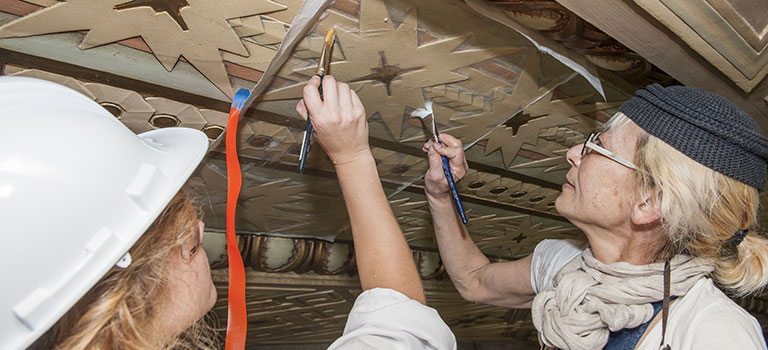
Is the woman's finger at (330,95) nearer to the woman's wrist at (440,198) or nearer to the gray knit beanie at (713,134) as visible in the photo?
the woman's wrist at (440,198)

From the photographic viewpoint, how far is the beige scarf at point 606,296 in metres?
1.32

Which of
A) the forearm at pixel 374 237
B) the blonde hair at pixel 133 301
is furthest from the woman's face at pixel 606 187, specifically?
the blonde hair at pixel 133 301

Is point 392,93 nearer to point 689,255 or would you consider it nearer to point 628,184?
point 628,184

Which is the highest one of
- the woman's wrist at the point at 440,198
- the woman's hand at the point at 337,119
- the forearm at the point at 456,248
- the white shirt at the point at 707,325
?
the woman's hand at the point at 337,119

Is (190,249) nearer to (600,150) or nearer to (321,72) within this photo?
(321,72)

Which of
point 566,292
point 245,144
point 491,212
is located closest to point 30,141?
point 245,144

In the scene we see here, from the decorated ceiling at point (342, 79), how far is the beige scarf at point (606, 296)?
532 mm

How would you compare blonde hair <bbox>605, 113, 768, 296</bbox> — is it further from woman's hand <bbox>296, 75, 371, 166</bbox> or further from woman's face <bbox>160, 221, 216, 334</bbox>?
woman's face <bbox>160, 221, 216, 334</bbox>

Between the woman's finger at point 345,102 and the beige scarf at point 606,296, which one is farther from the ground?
the woman's finger at point 345,102

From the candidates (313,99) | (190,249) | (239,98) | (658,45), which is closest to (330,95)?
(313,99)

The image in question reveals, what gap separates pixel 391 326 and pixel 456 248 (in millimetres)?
778

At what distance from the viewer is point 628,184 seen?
4.35 ft

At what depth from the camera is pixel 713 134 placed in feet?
4.01

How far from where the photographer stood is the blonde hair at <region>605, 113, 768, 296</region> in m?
→ 1.24
